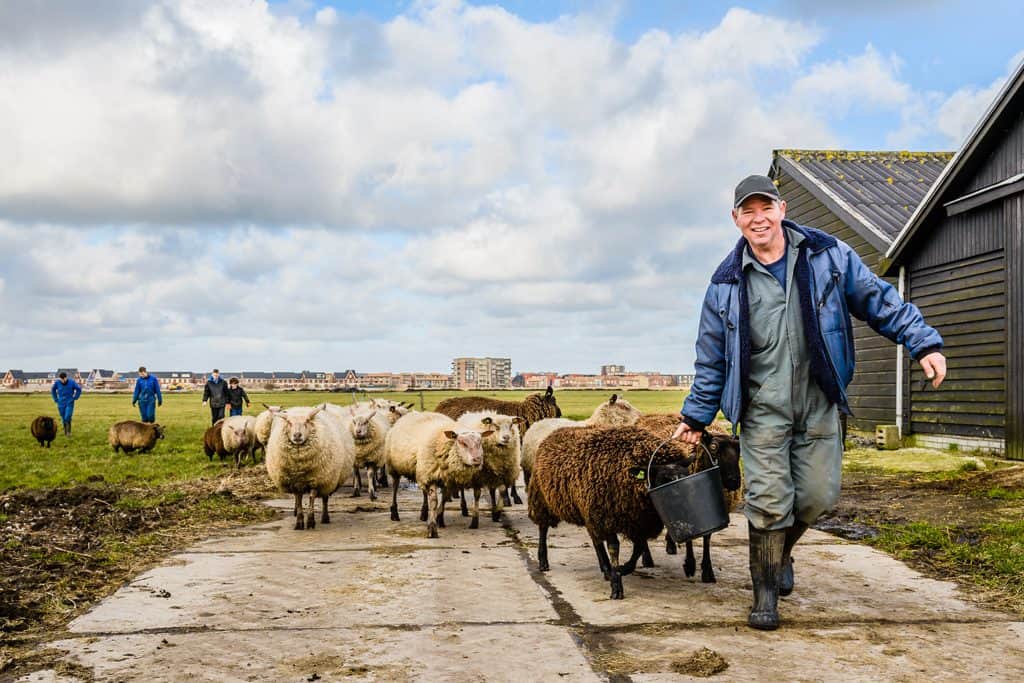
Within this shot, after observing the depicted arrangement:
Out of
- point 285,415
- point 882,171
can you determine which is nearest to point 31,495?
point 285,415

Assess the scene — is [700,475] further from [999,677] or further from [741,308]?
[999,677]

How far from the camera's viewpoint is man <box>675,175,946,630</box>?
5.15 meters

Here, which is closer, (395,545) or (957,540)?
(957,540)

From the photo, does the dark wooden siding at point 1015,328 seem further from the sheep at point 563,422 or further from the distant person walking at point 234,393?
the distant person walking at point 234,393

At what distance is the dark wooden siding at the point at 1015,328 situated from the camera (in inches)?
530

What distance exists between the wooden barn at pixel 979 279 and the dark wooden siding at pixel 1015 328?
16 millimetres

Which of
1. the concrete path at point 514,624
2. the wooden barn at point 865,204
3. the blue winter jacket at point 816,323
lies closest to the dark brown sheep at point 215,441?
the concrete path at point 514,624

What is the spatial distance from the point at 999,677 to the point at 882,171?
21.1 m

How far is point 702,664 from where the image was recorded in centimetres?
441

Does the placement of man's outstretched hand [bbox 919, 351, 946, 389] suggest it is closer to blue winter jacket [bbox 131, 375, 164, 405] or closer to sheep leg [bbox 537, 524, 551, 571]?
sheep leg [bbox 537, 524, 551, 571]

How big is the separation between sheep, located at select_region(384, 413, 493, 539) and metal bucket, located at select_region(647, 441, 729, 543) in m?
4.11

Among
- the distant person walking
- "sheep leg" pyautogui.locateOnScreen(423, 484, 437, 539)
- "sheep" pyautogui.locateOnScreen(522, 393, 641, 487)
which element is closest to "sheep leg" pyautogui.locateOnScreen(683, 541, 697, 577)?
"sheep leg" pyautogui.locateOnScreen(423, 484, 437, 539)

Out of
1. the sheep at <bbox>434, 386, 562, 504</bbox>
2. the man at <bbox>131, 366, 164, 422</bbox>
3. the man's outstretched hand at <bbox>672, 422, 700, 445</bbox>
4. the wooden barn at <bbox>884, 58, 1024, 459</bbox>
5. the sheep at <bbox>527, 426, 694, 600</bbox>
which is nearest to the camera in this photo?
the man's outstretched hand at <bbox>672, 422, 700, 445</bbox>

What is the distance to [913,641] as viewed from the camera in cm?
486
